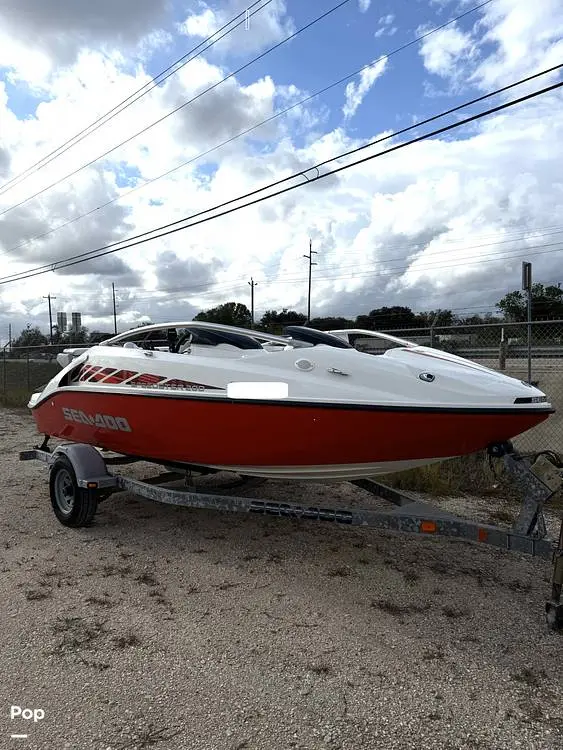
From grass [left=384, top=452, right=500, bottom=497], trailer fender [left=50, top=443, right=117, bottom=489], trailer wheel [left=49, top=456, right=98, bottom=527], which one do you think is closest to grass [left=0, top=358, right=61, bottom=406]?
trailer wheel [left=49, top=456, right=98, bottom=527]

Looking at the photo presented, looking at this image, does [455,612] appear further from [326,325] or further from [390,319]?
[390,319]

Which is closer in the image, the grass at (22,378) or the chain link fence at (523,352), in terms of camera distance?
the chain link fence at (523,352)

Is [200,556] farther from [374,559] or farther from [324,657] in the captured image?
[324,657]

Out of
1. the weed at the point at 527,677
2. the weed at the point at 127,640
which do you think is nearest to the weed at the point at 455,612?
the weed at the point at 527,677

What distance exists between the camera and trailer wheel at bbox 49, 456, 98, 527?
495cm

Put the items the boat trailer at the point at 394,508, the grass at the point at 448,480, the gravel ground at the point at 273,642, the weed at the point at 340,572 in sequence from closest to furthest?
the gravel ground at the point at 273,642
the boat trailer at the point at 394,508
the weed at the point at 340,572
the grass at the point at 448,480

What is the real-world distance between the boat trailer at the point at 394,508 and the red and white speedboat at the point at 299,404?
28 centimetres

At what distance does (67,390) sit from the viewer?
18.4 feet

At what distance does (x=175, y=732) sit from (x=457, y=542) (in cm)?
302

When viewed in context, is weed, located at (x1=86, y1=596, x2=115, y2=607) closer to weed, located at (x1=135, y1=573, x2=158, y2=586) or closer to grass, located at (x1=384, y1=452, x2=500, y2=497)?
weed, located at (x1=135, y1=573, x2=158, y2=586)

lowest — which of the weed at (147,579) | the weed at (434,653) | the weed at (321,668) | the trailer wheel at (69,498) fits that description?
the weed at (434,653)

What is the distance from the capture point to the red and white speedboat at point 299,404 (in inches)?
142

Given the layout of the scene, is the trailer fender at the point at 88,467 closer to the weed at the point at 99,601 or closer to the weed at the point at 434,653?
the weed at the point at 99,601

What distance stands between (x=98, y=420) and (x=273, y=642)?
114 inches
